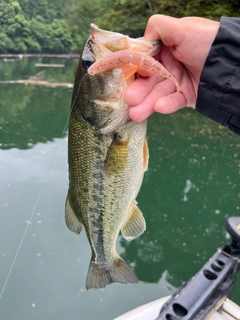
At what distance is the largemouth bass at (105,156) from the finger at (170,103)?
118mm

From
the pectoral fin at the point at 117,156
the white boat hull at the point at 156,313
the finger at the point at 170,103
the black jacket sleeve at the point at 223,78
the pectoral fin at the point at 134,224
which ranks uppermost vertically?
the black jacket sleeve at the point at 223,78

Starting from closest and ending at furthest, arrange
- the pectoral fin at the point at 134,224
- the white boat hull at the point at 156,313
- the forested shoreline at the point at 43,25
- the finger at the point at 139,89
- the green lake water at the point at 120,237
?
the finger at the point at 139,89 < the pectoral fin at the point at 134,224 < the white boat hull at the point at 156,313 < the green lake water at the point at 120,237 < the forested shoreline at the point at 43,25

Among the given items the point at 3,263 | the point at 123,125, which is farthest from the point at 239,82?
the point at 3,263

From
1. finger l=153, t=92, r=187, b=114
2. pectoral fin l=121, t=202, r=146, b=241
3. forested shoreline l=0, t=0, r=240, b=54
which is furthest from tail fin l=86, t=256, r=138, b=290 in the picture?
forested shoreline l=0, t=0, r=240, b=54

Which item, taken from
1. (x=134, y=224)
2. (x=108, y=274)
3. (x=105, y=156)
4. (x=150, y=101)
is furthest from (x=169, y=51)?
(x=108, y=274)

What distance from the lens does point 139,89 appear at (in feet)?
4.64

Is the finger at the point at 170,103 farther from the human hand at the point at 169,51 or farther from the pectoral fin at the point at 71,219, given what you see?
the pectoral fin at the point at 71,219

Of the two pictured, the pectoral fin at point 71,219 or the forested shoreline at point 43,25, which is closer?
the pectoral fin at point 71,219

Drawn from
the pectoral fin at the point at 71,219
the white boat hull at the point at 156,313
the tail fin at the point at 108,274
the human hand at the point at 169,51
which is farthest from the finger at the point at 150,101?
the white boat hull at the point at 156,313

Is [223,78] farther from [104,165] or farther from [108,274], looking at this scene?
[108,274]

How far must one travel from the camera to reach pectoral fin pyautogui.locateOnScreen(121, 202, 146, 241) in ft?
5.90

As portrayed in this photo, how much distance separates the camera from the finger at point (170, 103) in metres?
1.43

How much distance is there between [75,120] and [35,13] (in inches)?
2158

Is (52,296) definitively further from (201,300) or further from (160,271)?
(201,300)
